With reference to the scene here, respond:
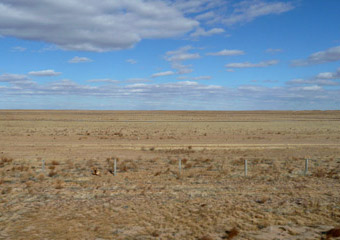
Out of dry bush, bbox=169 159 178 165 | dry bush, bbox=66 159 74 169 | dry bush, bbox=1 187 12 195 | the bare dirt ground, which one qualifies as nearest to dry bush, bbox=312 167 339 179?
the bare dirt ground

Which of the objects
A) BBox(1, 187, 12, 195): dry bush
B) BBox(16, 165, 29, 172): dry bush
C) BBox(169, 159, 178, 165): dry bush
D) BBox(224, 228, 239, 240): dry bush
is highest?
BBox(169, 159, 178, 165): dry bush

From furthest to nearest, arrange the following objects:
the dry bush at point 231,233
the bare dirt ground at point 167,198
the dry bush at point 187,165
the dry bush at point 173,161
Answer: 1. the dry bush at point 173,161
2. the dry bush at point 187,165
3. the bare dirt ground at point 167,198
4. the dry bush at point 231,233

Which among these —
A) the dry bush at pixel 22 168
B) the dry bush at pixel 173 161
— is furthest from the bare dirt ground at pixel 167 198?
Result: the dry bush at pixel 22 168

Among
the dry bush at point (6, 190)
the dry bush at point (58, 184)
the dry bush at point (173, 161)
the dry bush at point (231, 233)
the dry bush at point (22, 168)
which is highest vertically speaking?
the dry bush at point (173, 161)

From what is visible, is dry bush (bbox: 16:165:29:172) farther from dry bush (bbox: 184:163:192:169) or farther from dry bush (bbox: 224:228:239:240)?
dry bush (bbox: 224:228:239:240)

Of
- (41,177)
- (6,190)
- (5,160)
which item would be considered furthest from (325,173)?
(5,160)

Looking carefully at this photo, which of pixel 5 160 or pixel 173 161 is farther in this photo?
pixel 173 161

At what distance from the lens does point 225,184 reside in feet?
51.4

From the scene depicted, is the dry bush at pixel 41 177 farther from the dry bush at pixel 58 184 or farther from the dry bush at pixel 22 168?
the dry bush at pixel 22 168

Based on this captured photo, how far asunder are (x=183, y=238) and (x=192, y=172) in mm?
9362

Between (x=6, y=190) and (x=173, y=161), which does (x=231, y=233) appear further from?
(x=173, y=161)

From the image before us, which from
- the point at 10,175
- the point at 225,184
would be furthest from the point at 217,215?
the point at 10,175

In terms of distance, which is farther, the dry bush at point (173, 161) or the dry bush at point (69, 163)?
the dry bush at point (173, 161)

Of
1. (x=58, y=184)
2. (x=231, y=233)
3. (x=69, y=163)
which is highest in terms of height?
(x=69, y=163)
